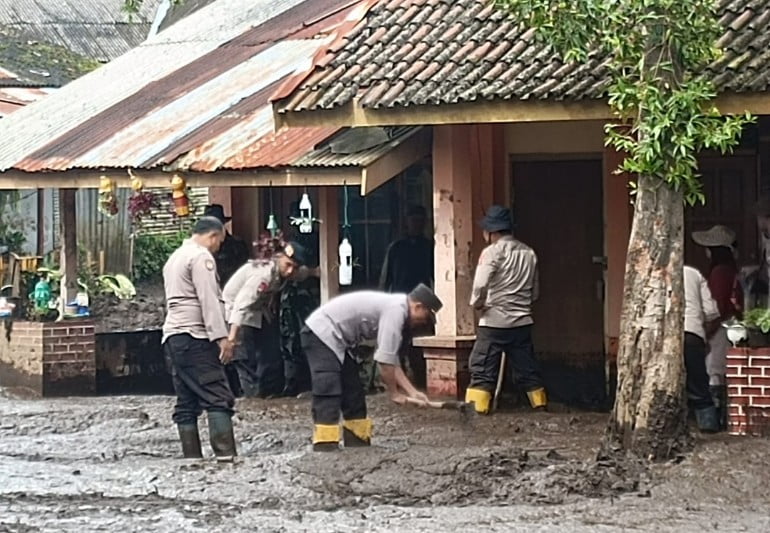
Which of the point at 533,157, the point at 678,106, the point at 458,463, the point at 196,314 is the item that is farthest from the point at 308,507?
the point at 533,157

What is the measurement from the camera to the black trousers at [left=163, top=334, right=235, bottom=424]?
1174cm

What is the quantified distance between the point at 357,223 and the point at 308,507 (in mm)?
7923

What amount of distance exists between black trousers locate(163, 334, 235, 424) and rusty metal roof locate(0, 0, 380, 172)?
3286 millimetres

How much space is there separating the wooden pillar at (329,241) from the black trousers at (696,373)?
4672 millimetres

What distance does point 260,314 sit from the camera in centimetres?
1596

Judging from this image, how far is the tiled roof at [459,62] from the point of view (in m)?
12.4

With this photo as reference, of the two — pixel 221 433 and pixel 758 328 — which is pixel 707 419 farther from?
pixel 221 433

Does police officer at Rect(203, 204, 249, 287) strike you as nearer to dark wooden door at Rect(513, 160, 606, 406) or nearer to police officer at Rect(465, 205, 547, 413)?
dark wooden door at Rect(513, 160, 606, 406)

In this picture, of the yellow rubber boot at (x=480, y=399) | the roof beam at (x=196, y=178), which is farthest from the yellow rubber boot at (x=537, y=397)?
the roof beam at (x=196, y=178)

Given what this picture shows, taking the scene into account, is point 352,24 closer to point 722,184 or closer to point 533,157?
point 533,157

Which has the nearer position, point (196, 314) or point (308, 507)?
point (308, 507)

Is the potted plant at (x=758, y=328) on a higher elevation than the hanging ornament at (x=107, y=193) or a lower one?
lower

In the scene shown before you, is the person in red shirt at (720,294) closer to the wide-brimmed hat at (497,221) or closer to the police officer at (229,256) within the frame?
the wide-brimmed hat at (497,221)

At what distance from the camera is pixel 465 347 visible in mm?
14539
